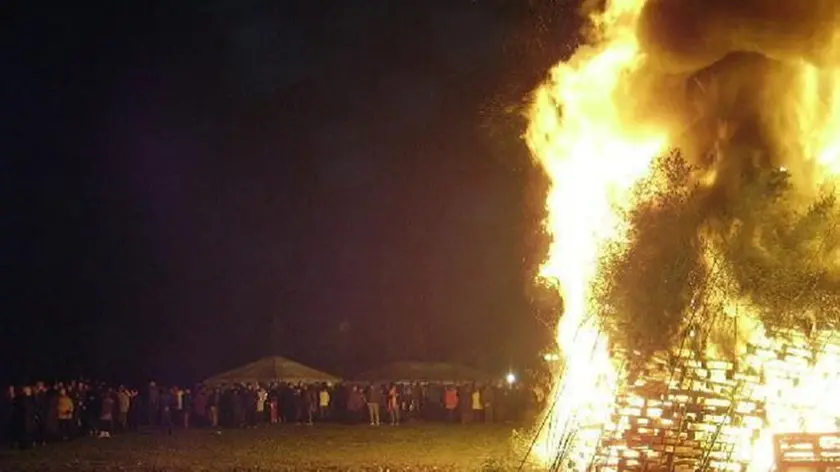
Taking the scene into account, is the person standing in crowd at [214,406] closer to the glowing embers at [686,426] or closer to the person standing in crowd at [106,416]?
the person standing in crowd at [106,416]

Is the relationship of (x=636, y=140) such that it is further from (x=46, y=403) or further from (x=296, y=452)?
(x=46, y=403)

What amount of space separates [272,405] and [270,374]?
8.98 feet

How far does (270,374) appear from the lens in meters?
33.2

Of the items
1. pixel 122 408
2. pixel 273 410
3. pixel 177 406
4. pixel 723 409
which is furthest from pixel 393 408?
pixel 723 409

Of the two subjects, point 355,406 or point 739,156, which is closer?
point 739,156

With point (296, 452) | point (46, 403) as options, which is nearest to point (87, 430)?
point (46, 403)

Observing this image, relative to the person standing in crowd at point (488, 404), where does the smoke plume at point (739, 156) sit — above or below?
above

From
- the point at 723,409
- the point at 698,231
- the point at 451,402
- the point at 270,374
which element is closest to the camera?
the point at 723,409

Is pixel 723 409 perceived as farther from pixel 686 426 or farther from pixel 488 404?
pixel 488 404

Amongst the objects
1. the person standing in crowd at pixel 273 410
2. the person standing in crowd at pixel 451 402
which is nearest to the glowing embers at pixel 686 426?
the person standing in crowd at pixel 451 402

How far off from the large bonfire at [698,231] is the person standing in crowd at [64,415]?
11425 mm

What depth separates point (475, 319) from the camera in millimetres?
53688

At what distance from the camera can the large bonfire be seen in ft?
48.8

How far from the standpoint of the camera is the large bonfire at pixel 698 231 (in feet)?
48.8
